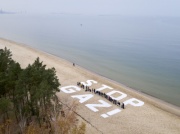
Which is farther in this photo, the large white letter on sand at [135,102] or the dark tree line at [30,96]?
the large white letter on sand at [135,102]

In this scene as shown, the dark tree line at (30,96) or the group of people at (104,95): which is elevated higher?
the dark tree line at (30,96)

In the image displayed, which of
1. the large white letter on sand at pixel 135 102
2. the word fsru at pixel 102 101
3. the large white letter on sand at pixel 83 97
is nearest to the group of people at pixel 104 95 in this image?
the word fsru at pixel 102 101

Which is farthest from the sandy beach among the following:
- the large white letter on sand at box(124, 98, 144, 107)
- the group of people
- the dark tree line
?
the dark tree line

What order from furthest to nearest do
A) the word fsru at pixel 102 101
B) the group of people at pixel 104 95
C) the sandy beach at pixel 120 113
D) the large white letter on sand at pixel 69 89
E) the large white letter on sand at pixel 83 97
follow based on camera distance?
the large white letter on sand at pixel 69 89, the large white letter on sand at pixel 83 97, the group of people at pixel 104 95, the word fsru at pixel 102 101, the sandy beach at pixel 120 113

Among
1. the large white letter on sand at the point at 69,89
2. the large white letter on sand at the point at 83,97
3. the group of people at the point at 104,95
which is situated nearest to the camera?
the group of people at the point at 104,95

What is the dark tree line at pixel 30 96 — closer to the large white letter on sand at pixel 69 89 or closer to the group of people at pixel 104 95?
the group of people at pixel 104 95

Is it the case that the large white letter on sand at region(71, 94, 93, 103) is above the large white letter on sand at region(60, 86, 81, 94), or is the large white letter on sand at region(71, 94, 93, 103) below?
below

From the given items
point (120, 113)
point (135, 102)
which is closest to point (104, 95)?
point (135, 102)

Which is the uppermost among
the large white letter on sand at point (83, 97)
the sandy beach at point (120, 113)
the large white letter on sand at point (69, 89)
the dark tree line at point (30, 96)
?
the dark tree line at point (30, 96)

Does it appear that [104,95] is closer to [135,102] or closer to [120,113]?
[135,102]

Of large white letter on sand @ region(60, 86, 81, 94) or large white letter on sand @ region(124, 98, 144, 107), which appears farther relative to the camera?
large white letter on sand @ region(60, 86, 81, 94)

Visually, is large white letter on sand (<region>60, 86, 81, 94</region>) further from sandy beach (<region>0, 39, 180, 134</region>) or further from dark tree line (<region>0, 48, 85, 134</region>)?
dark tree line (<region>0, 48, 85, 134</region>)
